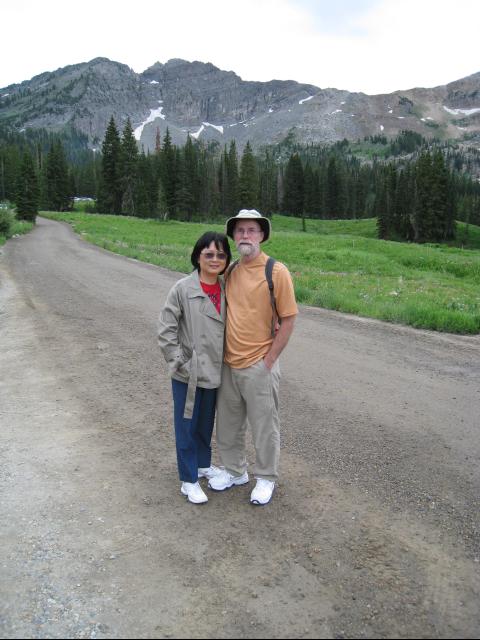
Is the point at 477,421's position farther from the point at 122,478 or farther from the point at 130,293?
the point at 130,293

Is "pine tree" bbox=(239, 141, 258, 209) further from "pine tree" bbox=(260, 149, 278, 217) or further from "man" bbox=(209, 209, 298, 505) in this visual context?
"man" bbox=(209, 209, 298, 505)

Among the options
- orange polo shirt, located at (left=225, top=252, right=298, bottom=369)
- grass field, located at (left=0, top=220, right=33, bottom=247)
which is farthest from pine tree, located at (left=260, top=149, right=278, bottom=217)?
orange polo shirt, located at (left=225, top=252, right=298, bottom=369)

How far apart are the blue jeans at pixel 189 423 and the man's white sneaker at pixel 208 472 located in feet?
0.90

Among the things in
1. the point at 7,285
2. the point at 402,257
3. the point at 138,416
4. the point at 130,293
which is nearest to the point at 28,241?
the point at 7,285

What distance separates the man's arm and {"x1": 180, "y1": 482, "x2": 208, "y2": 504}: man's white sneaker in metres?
1.16

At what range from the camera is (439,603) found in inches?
111

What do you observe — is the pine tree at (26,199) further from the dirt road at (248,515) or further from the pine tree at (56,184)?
the dirt road at (248,515)

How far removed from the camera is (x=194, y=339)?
3.82 m

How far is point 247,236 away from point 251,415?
4.64 ft

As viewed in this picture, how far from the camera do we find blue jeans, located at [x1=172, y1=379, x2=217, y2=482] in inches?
154

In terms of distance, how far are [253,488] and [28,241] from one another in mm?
29132

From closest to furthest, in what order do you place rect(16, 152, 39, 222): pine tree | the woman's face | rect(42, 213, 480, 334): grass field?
the woman's face < rect(42, 213, 480, 334): grass field < rect(16, 152, 39, 222): pine tree

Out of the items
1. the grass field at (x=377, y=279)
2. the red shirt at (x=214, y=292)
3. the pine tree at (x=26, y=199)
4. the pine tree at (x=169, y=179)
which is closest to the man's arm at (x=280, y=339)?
the red shirt at (x=214, y=292)

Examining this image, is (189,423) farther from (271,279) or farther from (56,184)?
(56,184)
